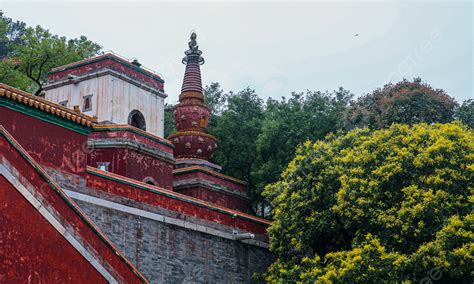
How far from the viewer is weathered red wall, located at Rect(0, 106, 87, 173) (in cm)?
1605

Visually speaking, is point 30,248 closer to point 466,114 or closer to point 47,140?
point 47,140

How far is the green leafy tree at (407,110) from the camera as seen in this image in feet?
98.4

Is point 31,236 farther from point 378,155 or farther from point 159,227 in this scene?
point 378,155

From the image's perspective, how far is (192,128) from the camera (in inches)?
1147

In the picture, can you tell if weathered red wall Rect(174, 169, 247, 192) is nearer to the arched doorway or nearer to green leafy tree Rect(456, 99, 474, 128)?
the arched doorway

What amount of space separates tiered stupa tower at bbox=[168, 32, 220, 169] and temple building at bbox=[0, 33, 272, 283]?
4 cm

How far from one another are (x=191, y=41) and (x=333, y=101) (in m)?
7.24

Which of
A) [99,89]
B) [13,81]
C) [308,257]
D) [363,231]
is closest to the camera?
[363,231]

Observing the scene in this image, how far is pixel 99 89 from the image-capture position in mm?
26719

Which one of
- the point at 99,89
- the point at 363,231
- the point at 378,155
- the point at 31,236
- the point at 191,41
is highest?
the point at 191,41

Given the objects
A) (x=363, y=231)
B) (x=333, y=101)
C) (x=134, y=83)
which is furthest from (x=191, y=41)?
(x=363, y=231)

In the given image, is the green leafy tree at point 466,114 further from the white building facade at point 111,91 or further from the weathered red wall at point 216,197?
the white building facade at point 111,91

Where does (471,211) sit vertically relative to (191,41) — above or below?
below

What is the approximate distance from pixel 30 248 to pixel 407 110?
20479 millimetres
